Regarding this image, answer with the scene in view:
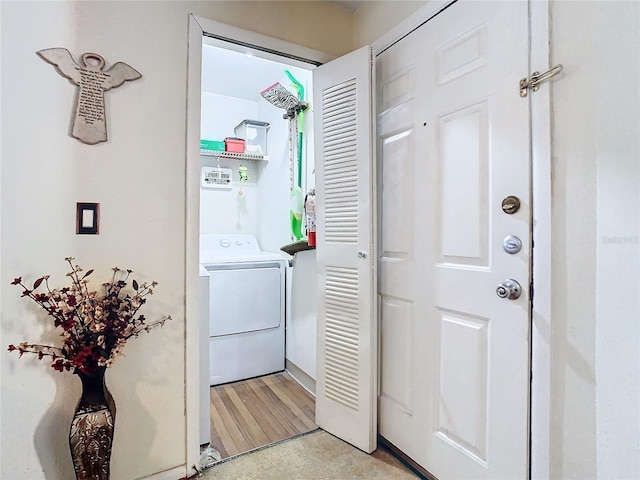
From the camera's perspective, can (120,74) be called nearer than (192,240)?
Yes

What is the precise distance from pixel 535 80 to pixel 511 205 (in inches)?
16.0

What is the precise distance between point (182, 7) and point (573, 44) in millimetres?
1546

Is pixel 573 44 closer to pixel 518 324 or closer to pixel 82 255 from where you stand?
pixel 518 324

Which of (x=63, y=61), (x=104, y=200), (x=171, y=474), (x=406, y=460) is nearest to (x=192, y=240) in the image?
(x=104, y=200)

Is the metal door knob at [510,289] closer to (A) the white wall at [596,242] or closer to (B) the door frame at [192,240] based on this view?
(A) the white wall at [596,242]

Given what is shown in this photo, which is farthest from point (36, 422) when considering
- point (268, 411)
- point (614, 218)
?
point (614, 218)

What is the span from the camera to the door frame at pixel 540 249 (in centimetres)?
104

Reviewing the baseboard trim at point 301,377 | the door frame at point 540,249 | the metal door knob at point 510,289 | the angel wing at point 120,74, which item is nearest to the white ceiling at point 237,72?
the angel wing at point 120,74

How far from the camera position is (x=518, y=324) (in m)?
1.11

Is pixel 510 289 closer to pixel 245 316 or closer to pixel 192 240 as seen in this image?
pixel 192 240

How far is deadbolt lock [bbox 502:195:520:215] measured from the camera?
1.11 meters

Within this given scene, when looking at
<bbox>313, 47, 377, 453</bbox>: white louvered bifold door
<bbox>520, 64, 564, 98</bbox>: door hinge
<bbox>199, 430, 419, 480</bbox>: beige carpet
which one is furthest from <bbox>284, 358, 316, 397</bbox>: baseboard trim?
<bbox>520, 64, 564, 98</bbox>: door hinge

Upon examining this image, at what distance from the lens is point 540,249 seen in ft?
3.47

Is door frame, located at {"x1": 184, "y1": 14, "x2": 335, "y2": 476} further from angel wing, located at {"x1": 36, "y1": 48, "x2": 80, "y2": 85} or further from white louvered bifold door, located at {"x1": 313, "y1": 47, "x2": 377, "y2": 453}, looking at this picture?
white louvered bifold door, located at {"x1": 313, "y1": 47, "x2": 377, "y2": 453}
